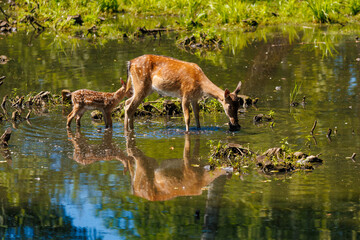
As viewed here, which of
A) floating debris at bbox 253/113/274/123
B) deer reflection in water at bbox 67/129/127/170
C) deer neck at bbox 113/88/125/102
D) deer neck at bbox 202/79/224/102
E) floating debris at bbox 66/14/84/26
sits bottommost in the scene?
deer reflection in water at bbox 67/129/127/170

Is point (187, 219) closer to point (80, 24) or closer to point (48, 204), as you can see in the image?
point (48, 204)

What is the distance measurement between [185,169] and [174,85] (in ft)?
11.5

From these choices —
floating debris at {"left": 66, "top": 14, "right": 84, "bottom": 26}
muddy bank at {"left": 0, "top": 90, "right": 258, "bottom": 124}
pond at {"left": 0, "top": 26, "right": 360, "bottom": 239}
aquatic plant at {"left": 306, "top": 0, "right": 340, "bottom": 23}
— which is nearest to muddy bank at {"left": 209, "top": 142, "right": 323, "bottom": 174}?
pond at {"left": 0, "top": 26, "right": 360, "bottom": 239}

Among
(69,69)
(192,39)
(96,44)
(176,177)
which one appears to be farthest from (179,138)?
(96,44)

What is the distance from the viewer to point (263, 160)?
36.6ft

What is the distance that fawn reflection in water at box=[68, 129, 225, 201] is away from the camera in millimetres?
10211

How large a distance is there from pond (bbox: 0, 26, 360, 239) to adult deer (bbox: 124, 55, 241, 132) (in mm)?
451

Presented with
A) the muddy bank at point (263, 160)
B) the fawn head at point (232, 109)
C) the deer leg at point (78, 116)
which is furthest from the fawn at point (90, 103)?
the muddy bank at point (263, 160)

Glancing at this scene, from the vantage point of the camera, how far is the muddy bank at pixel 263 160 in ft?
36.2

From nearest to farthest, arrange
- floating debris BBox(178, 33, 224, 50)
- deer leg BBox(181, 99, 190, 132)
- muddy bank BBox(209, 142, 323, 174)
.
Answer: muddy bank BBox(209, 142, 323, 174), deer leg BBox(181, 99, 190, 132), floating debris BBox(178, 33, 224, 50)

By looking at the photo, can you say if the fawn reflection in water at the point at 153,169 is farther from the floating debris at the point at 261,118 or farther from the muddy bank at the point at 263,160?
the floating debris at the point at 261,118

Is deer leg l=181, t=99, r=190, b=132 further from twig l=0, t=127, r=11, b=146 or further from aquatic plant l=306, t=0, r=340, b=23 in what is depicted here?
aquatic plant l=306, t=0, r=340, b=23

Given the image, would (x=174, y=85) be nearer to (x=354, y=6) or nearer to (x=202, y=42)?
(x=202, y=42)

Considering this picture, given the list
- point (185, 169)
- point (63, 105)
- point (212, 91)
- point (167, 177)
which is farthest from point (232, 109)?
point (63, 105)
